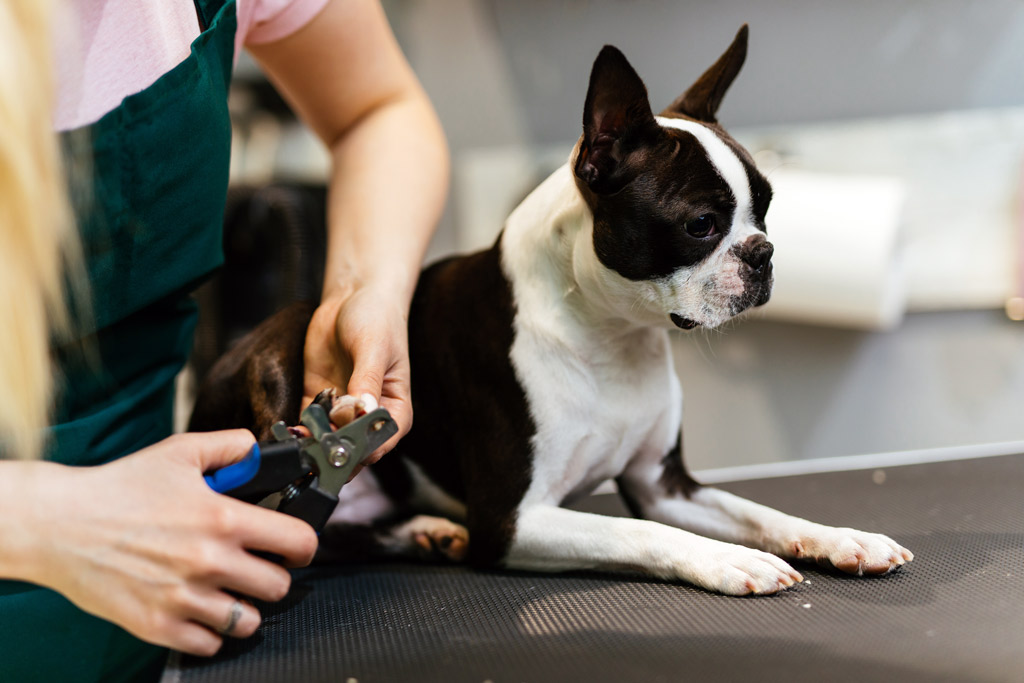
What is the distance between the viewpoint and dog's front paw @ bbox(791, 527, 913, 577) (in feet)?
2.50

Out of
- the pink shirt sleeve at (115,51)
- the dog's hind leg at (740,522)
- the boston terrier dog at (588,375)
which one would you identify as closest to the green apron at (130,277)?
the pink shirt sleeve at (115,51)

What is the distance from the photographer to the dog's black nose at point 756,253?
0.84m

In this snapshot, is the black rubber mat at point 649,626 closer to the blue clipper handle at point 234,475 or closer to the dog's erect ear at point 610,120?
the blue clipper handle at point 234,475

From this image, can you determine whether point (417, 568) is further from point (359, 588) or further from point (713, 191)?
point (713, 191)

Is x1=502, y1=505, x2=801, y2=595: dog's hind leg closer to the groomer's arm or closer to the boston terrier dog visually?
the boston terrier dog

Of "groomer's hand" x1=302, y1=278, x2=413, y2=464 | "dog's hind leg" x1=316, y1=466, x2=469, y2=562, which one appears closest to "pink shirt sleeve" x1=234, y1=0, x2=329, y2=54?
"groomer's hand" x1=302, y1=278, x2=413, y2=464

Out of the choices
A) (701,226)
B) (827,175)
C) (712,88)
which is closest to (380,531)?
(701,226)

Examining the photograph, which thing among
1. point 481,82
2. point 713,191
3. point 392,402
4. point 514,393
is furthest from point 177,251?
point 481,82

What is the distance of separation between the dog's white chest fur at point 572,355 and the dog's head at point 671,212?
37 millimetres

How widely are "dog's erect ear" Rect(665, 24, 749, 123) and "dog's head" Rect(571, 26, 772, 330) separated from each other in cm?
10

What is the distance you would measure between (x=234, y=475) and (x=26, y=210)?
0.76ft

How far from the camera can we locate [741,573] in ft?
2.42

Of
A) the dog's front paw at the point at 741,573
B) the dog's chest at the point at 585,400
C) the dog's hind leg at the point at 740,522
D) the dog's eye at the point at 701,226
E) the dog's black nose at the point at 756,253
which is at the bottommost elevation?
the dog's hind leg at the point at 740,522

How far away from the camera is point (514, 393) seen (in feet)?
2.97
